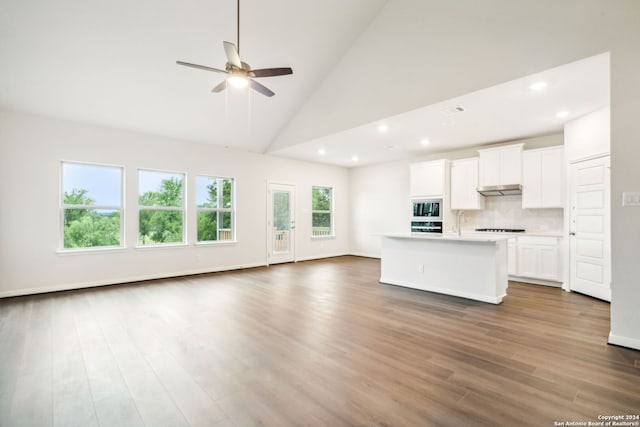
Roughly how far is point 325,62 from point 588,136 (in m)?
4.19

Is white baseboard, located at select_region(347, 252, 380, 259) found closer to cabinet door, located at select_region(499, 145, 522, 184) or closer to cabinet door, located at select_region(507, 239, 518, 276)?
cabinet door, located at select_region(507, 239, 518, 276)

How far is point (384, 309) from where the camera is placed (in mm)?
3822

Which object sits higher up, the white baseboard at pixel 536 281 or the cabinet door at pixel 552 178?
the cabinet door at pixel 552 178

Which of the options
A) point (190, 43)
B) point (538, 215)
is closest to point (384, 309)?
point (538, 215)

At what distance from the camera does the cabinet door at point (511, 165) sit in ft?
18.2

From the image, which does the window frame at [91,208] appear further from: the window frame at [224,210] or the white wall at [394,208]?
the white wall at [394,208]

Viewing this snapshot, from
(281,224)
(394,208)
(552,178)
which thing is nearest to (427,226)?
(394,208)

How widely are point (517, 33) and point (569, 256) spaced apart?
3.59m

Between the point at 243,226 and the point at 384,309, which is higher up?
the point at 243,226

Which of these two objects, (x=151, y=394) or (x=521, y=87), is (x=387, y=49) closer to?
(x=521, y=87)

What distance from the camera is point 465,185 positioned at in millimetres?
Answer: 6336

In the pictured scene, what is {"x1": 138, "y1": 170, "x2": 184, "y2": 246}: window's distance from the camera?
5.70 m

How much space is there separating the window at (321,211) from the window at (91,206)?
4.63m

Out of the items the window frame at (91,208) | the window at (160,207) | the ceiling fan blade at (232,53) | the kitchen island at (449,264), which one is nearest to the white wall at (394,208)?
the kitchen island at (449,264)
